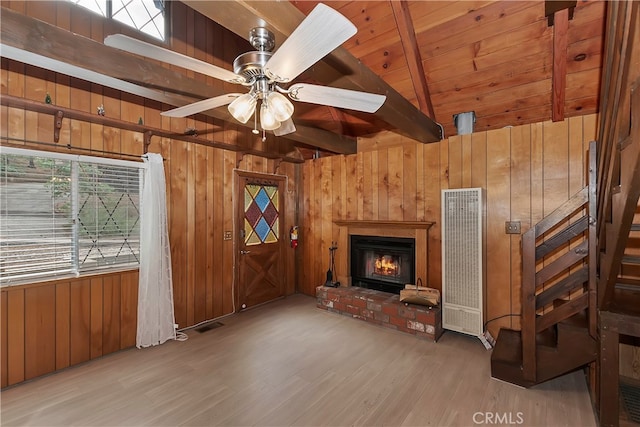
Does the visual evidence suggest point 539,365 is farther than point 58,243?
No

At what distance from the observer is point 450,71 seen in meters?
2.97

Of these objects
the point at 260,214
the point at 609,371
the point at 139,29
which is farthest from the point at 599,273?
the point at 139,29

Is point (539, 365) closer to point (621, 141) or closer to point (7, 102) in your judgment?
point (621, 141)

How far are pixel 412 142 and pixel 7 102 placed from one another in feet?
13.7

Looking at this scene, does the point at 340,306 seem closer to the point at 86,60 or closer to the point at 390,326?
the point at 390,326

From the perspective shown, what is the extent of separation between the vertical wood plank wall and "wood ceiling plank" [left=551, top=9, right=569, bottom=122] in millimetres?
3356

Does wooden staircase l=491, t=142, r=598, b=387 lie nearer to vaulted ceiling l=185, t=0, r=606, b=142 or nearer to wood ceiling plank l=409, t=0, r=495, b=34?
vaulted ceiling l=185, t=0, r=606, b=142

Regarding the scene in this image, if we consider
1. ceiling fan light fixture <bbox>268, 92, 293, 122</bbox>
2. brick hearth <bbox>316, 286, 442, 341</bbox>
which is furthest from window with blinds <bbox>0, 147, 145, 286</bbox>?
brick hearth <bbox>316, 286, 442, 341</bbox>

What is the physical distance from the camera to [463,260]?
3.12 metres

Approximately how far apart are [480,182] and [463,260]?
3.00 feet

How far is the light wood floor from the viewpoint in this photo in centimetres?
199

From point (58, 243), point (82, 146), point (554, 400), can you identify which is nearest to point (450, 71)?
point (554, 400)

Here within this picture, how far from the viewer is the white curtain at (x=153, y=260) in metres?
2.97

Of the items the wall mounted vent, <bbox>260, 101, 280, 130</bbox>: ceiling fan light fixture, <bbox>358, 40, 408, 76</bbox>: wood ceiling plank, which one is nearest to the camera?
<bbox>260, 101, 280, 130</bbox>: ceiling fan light fixture
